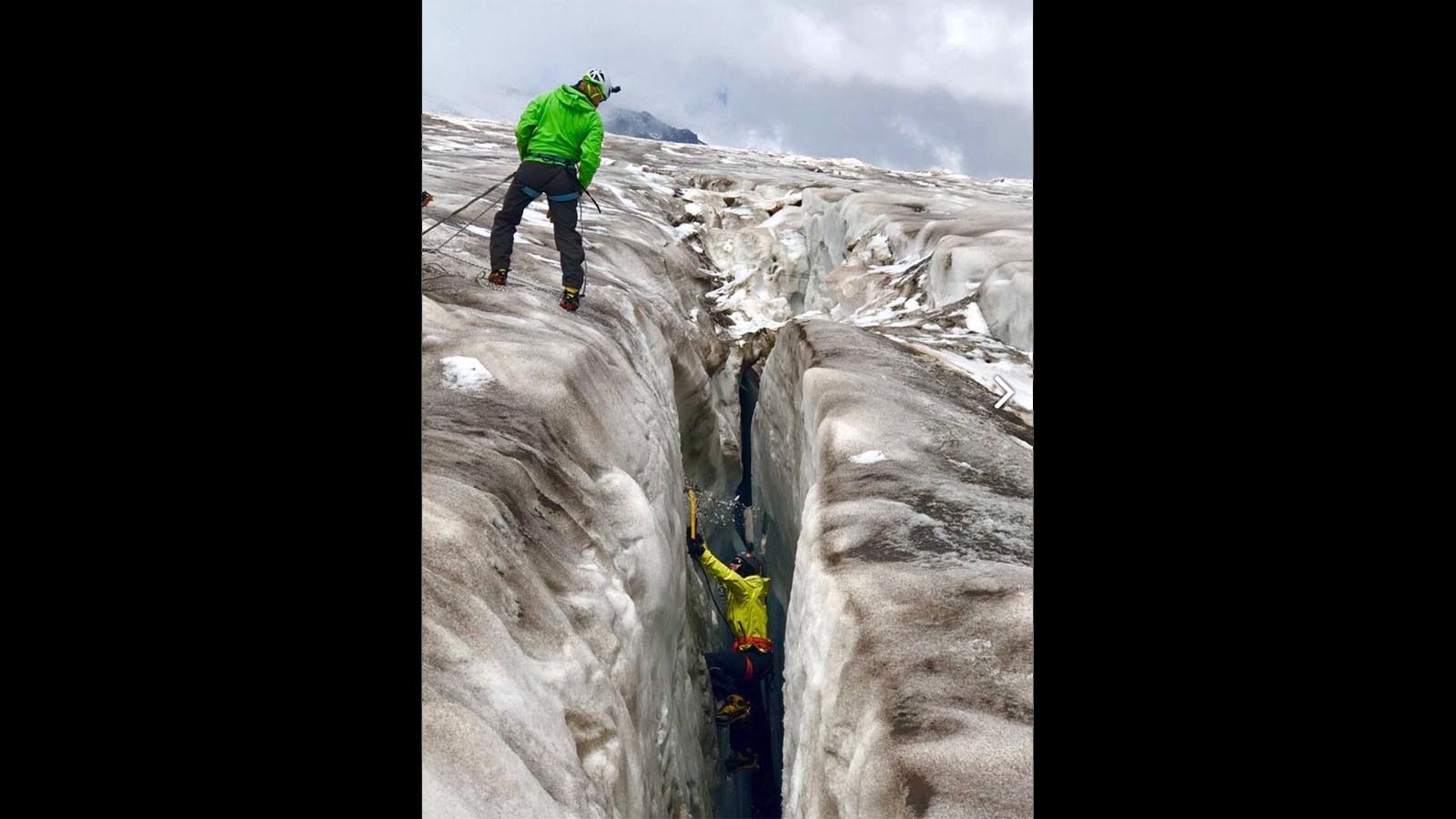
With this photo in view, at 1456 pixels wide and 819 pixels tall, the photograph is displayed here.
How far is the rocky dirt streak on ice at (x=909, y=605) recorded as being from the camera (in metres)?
3.04

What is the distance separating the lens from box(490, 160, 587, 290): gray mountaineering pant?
20.0 feet

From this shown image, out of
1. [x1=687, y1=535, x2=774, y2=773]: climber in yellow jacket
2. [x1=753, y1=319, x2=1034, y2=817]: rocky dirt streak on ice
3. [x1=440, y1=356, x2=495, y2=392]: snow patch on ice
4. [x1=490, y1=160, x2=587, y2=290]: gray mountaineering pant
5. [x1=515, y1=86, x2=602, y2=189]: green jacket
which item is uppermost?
[x1=515, y1=86, x2=602, y2=189]: green jacket

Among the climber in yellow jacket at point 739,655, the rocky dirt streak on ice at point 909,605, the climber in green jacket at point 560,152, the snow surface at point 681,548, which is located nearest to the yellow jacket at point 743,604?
the climber in yellow jacket at point 739,655

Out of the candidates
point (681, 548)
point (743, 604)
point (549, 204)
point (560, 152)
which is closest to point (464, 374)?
point (549, 204)

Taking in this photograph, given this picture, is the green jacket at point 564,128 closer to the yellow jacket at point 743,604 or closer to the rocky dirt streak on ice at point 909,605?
the rocky dirt streak on ice at point 909,605

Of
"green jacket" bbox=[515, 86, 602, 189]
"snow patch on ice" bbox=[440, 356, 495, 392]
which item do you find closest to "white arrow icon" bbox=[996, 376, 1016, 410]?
"green jacket" bbox=[515, 86, 602, 189]

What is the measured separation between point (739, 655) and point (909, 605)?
4.28 meters

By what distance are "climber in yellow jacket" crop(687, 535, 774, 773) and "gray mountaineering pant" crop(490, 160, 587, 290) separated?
3140mm

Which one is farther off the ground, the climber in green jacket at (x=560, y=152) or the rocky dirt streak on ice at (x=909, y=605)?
the climber in green jacket at (x=560, y=152)

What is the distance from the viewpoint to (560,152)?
6148 mm

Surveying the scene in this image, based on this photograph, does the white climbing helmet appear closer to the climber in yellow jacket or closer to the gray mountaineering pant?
the gray mountaineering pant

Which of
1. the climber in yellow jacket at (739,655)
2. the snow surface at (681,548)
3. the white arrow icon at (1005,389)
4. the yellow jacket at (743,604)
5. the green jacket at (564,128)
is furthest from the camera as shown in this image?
the yellow jacket at (743,604)
